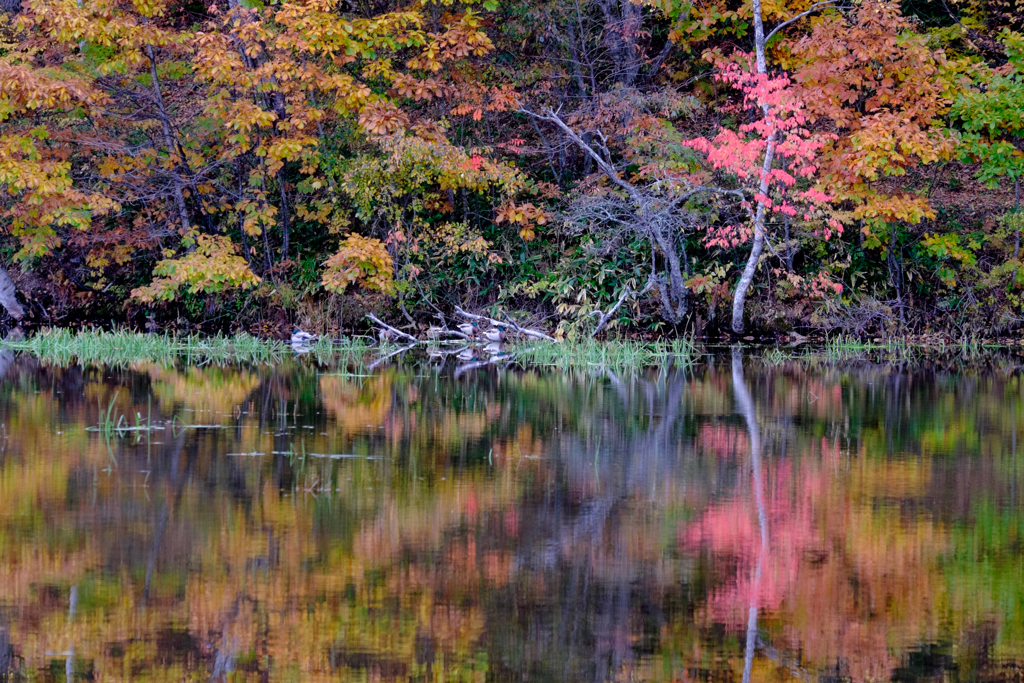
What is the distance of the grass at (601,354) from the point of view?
15.5 metres

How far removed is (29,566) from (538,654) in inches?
85.6

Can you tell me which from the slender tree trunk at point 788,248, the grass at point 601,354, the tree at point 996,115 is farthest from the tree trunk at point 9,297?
the tree at point 996,115

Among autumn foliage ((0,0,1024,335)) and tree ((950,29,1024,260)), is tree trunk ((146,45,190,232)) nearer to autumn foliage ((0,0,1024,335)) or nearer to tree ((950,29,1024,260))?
autumn foliage ((0,0,1024,335))

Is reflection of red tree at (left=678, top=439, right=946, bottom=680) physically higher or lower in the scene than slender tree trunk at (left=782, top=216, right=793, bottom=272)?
lower

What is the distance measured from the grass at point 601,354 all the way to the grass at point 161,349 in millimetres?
2690

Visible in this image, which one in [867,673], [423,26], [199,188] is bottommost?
Result: [867,673]

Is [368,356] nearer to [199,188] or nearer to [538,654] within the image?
[199,188]

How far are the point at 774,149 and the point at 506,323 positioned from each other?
5258 mm

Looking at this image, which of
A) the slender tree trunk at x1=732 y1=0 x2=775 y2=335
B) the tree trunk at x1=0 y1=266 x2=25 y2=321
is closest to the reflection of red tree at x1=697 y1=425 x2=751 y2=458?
the slender tree trunk at x1=732 y1=0 x2=775 y2=335

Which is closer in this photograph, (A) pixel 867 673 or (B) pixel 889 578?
(A) pixel 867 673

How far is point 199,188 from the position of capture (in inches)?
836

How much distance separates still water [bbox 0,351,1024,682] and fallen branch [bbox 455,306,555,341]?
30.2ft

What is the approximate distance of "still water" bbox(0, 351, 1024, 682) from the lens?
12.1 ft

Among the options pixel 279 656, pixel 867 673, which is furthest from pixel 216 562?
pixel 867 673
